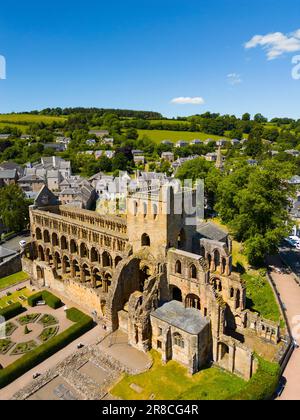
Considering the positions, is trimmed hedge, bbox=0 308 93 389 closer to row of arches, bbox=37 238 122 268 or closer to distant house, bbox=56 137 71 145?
row of arches, bbox=37 238 122 268

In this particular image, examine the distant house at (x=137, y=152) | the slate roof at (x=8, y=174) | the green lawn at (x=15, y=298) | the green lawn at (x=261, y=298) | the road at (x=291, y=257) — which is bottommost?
the green lawn at (x=15, y=298)

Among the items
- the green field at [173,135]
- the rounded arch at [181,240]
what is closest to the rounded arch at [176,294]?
the rounded arch at [181,240]

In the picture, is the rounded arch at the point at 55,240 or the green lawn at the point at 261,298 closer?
the green lawn at the point at 261,298

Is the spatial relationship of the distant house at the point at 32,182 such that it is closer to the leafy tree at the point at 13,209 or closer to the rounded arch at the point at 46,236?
the leafy tree at the point at 13,209

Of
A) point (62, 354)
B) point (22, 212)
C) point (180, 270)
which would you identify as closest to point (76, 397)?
point (62, 354)

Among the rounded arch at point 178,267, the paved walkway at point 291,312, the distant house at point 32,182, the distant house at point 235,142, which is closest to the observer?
the paved walkway at point 291,312

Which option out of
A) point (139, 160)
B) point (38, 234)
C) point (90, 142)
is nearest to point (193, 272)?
point (38, 234)

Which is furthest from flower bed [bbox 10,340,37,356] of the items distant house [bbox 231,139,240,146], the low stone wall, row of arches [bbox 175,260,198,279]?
distant house [bbox 231,139,240,146]
